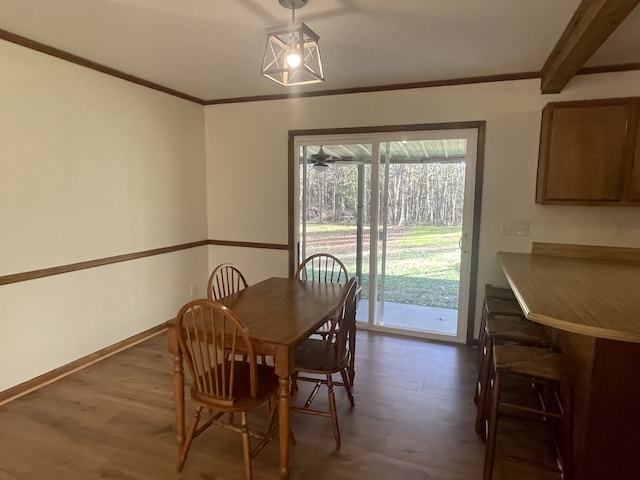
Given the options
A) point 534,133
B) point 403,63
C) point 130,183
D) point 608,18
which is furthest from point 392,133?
point 130,183

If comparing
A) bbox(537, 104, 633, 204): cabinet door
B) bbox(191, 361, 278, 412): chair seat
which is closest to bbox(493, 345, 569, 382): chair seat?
bbox(191, 361, 278, 412): chair seat

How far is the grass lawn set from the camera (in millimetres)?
3812

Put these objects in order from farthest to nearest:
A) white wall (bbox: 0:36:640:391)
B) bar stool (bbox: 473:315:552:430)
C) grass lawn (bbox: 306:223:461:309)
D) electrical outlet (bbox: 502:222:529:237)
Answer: grass lawn (bbox: 306:223:461:309) < electrical outlet (bbox: 502:222:529:237) < white wall (bbox: 0:36:640:391) < bar stool (bbox: 473:315:552:430)

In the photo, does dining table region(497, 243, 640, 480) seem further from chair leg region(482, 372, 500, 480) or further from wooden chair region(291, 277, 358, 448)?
wooden chair region(291, 277, 358, 448)

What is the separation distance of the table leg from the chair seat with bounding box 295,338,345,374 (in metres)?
0.32

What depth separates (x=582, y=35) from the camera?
7.03 feet

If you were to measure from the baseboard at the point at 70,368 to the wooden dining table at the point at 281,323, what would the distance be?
428 millimetres

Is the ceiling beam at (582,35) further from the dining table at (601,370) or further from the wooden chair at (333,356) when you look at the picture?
the wooden chair at (333,356)

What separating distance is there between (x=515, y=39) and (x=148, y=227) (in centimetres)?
342

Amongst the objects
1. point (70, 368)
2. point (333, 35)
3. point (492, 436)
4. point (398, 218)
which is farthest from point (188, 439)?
point (398, 218)

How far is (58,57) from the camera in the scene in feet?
9.45

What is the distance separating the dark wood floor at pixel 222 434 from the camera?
2.04 meters

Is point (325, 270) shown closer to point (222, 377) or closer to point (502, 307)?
point (502, 307)

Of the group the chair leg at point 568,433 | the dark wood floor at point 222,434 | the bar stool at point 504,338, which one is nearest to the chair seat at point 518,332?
the bar stool at point 504,338
